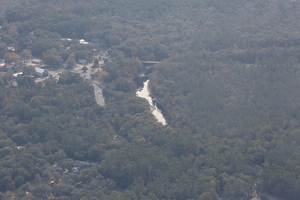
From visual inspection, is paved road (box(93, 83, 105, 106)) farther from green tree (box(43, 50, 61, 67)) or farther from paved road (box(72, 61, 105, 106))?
green tree (box(43, 50, 61, 67))

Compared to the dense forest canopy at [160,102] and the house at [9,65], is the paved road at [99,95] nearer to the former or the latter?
the dense forest canopy at [160,102]

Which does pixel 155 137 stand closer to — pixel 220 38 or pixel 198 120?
pixel 198 120

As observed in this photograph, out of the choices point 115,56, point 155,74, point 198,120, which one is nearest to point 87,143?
point 198,120

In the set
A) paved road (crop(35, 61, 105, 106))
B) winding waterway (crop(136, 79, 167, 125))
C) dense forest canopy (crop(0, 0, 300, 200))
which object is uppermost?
dense forest canopy (crop(0, 0, 300, 200))

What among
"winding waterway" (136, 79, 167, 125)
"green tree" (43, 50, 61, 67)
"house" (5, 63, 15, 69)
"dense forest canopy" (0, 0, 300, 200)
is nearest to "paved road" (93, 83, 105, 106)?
"dense forest canopy" (0, 0, 300, 200)

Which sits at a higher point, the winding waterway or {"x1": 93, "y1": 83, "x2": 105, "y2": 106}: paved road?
{"x1": 93, "y1": 83, "x2": 105, "y2": 106}: paved road

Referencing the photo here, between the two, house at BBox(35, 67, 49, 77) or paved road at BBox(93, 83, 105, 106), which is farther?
house at BBox(35, 67, 49, 77)

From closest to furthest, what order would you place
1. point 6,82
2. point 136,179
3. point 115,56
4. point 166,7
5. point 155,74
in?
1. point 136,179
2. point 6,82
3. point 155,74
4. point 115,56
5. point 166,7
